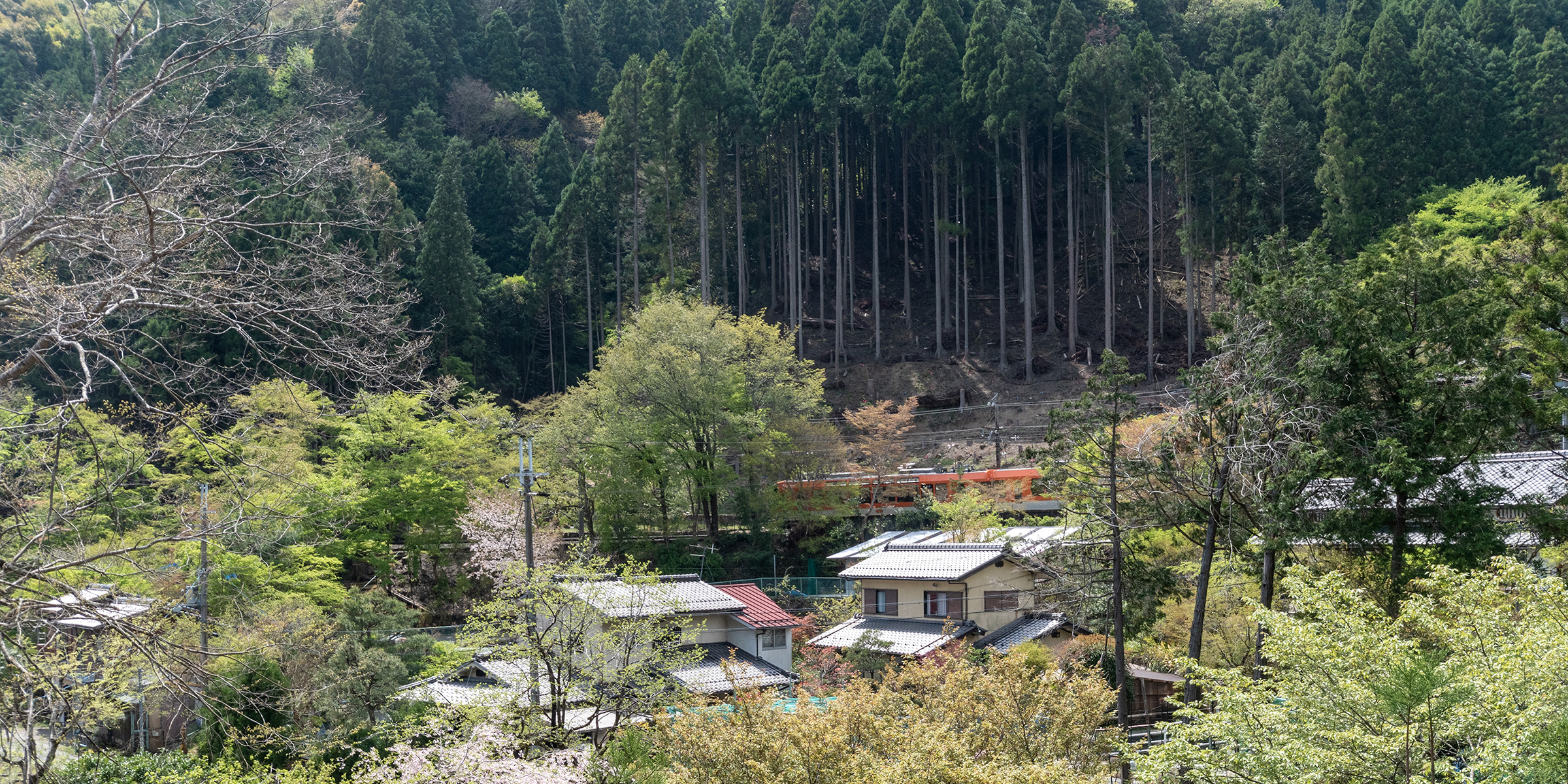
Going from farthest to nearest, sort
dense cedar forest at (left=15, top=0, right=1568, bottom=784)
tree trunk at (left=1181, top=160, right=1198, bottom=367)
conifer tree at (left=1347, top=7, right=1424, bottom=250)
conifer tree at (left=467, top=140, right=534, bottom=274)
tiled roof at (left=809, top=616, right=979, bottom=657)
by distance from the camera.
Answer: conifer tree at (left=467, top=140, right=534, bottom=274) < tree trunk at (left=1181, top=160, right=1198, bottom=367) < conifer tree at (left=1347, top=7, right=1424, bottom=250) < tiled roof at (left=809, top=616, right=979, bottom=657) < dense cedar forest at (left=15, top=0, right=1568, bottom=784)

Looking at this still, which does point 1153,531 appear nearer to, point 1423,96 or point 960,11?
point 1423,96

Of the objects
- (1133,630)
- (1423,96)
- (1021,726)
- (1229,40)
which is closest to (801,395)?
(1133,630)

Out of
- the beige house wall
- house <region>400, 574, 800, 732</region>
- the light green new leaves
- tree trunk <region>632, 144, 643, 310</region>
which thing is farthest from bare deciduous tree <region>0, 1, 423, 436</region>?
tree trunk <region>632, 144, 643, 310</region>

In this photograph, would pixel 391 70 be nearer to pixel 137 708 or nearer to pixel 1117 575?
pixel 137 708

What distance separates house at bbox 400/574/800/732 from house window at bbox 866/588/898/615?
6.94ft

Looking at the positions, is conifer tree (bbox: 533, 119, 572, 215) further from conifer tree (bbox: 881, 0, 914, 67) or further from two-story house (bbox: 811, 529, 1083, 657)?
two-story house (bbox: 811, 529, 1083, 657)

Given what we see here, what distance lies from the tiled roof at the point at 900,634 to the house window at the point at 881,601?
0.20 metres

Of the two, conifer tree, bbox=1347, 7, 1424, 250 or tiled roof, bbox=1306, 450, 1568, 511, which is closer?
tiled roof, bbox=1306, 450, 1568, 511

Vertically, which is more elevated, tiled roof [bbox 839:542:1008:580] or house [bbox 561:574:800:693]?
tiled roof [bbox 839:542:1008:580]

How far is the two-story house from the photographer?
84.8 ft

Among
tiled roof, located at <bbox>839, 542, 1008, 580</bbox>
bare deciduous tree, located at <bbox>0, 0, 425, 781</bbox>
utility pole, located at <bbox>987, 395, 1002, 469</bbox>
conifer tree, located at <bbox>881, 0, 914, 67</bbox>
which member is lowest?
tiled roof, located at <bbox>839, 542, 1008, 580</bbox>

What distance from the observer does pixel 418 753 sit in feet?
47.5

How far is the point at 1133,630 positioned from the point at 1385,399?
20.0ft

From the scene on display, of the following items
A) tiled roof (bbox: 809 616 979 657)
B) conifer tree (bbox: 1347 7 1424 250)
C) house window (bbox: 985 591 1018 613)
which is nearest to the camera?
tiled roof (bbox: 809 616 979 657)
